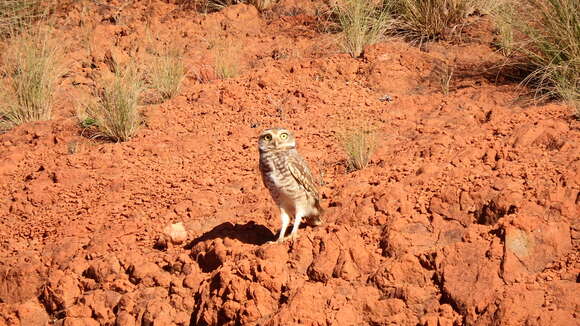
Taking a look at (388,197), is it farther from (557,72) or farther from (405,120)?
(557,72)

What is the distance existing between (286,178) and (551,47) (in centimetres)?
374

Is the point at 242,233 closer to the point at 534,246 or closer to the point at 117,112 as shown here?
the point at 534,246

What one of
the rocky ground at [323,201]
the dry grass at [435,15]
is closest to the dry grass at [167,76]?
the rocky ground at [323,201]

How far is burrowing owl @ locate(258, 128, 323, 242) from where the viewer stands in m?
6.59

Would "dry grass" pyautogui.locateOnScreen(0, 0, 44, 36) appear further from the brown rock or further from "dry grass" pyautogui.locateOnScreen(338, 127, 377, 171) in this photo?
the brown rock

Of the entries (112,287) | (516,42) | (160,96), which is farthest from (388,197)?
(160,96)

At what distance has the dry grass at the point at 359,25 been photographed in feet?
34.0

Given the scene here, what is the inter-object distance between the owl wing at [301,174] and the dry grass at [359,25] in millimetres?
3985

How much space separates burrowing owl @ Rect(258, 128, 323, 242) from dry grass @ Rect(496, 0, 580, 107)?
114 inches

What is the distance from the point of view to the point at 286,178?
6.58 meters

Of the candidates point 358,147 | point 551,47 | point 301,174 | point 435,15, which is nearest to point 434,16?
point 435,15

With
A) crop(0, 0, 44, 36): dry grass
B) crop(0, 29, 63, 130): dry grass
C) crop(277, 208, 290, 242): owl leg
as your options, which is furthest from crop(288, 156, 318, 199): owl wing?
crop(0, 0, 44, 36): dry grass

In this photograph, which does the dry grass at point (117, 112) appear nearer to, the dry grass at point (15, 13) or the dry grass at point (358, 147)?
the dry grass at point (358, 147)

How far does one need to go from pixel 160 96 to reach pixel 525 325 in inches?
255
